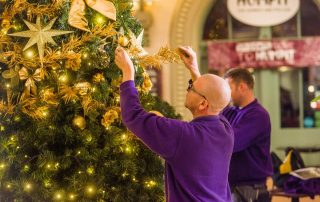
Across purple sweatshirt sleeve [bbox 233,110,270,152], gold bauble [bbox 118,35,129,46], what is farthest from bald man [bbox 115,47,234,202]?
purple sweatshirt sleeve [bbox 233,110,270,152]

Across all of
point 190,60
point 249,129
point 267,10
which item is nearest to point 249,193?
point 249,129

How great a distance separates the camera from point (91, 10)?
288 centimetres

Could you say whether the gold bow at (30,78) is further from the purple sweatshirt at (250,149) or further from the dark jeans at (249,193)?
the dark jeans at (249,193)

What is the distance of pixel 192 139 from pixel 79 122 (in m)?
0.74

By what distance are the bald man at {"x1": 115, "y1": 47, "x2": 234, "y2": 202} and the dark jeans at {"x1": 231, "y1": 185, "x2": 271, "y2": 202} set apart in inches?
45.4

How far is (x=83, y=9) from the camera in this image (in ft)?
9.18

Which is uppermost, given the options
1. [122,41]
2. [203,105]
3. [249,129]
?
[122,41]

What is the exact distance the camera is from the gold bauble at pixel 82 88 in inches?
109

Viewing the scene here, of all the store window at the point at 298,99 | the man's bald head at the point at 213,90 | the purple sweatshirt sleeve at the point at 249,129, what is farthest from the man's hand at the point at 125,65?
the store window at the point at 298,99

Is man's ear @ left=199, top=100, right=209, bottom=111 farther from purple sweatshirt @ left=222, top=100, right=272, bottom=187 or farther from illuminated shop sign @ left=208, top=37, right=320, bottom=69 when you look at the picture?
illuminated shop sign @ left=208, top=37, right=320, bottom=69

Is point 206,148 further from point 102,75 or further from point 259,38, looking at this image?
point 259,38

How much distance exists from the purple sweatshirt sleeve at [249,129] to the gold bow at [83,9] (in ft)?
3.86

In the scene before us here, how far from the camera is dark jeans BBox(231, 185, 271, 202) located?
354cm

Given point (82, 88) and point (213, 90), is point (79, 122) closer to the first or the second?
point (82, 88)
